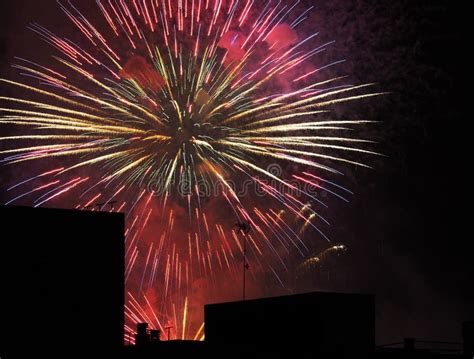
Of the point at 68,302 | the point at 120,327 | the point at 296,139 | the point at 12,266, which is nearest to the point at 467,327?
the point at 296,139

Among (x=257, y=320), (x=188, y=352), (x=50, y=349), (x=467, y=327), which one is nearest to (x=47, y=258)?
(x=50, y=349)

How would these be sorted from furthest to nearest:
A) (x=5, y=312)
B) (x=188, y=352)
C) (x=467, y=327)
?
(x=467, y=327)
(x=188, y=352)
(x=5, y=312)

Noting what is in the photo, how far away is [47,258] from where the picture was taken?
35094 mm

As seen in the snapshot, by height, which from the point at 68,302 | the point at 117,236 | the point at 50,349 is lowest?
the point at 50,349

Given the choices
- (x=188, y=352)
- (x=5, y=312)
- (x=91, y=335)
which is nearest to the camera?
(x=5, y=312)

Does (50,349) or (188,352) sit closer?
(50,349)

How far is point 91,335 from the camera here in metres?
35.8

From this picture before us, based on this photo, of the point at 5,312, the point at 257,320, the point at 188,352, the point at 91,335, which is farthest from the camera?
the point at 257,320

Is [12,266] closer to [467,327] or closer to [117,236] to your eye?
[117,236]

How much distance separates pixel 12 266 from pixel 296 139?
19.8 meters

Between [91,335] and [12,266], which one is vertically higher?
[12,266]

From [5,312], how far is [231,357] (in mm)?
11453

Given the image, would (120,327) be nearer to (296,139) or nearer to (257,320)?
(257,320)

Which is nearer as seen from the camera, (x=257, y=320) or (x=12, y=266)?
(x=12, y=266)
